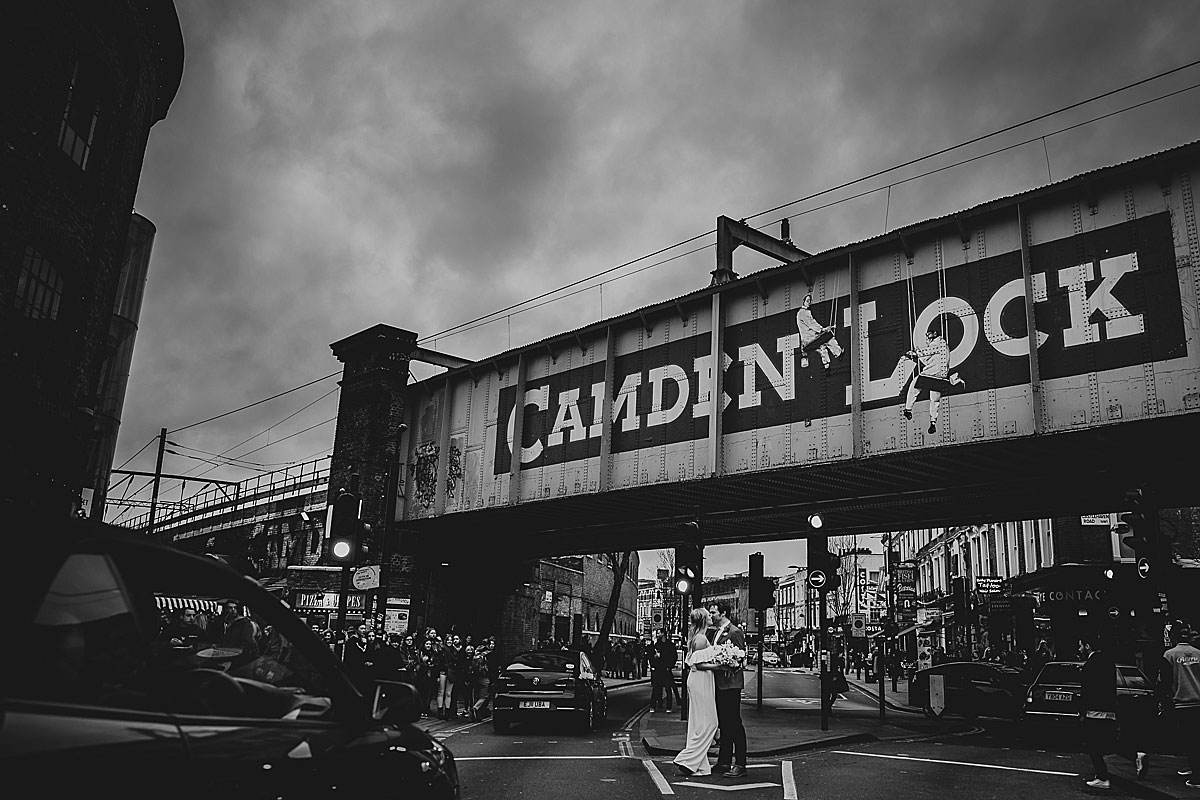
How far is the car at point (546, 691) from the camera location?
649 inches

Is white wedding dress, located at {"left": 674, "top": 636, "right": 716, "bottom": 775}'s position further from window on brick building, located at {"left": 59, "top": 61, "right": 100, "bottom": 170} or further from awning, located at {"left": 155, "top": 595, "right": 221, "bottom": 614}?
window on brick building, located at {"left": 59, "top": 61, "right": 100, "bottom": 170}

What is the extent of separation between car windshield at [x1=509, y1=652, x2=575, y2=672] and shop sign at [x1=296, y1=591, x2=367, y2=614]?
3.11 meters

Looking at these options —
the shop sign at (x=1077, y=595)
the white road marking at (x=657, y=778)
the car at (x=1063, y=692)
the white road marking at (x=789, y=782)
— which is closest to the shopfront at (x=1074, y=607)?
the shop sign at (x=1077, y=595)

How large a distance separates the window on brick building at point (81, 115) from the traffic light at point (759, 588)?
1399 cm

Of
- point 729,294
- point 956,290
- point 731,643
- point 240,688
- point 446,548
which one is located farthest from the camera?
point 446,548

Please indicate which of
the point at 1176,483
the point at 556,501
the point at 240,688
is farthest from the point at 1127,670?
the point at 240,688

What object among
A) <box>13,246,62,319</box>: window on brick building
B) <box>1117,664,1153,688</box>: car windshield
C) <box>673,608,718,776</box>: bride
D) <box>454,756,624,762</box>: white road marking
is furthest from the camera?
<box>1117,664,1153,688</box>: car windshield

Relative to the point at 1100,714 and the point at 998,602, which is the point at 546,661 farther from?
the point at 998,602

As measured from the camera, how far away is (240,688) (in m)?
2.61

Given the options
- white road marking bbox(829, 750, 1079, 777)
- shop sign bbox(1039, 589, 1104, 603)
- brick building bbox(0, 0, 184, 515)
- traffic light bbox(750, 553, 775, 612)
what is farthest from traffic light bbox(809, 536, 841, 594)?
shop sign bbox(1039, 589, 1104, 603)

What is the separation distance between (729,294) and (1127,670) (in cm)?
1072

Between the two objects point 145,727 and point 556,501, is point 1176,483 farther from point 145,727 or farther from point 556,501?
point 145,727

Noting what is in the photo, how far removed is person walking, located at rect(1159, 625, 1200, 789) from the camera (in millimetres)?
10602

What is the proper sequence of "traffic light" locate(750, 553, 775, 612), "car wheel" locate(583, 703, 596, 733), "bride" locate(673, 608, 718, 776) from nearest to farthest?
"bride" locate(673, 608, 718, 776) < "car wheel" locate(583, 703, 596, 733) < "traffic light" locate(750, 553, 775, 612)
